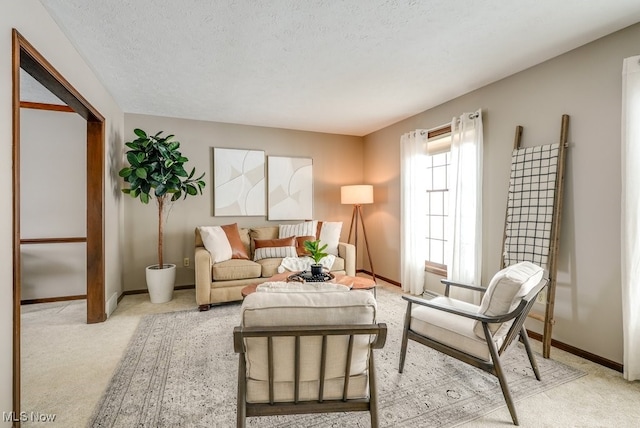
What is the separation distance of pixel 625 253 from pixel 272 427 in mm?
2612

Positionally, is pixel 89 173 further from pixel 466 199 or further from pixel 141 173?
pixel 466 199

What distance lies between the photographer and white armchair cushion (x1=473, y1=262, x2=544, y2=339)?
179cm

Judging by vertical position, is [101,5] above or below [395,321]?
above

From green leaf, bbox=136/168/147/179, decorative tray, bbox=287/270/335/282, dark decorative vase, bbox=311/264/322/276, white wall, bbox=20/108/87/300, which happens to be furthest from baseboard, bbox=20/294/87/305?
dark decorative vase, bbox=311/264/322/276

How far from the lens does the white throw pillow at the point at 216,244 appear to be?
395cm

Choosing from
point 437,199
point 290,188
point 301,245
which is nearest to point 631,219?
point 437,199

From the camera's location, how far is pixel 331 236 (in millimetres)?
4645

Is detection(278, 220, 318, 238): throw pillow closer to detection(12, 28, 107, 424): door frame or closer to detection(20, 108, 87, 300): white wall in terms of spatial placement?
detection(12, 28, 107, 424): door frame

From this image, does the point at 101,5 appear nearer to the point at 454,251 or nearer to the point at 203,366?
the point at 203,366

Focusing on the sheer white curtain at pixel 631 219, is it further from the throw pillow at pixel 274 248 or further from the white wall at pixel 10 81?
the white wall at pixel 10 81

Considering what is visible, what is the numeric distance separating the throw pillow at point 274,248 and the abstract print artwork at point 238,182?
780 mm

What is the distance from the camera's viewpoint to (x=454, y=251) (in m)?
3.68

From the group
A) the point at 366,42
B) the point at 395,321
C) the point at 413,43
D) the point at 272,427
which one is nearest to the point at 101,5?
the point at 366,42

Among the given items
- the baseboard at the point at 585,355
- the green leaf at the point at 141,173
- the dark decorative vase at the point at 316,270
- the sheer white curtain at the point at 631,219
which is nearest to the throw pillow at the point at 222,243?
the green leaf at the point at 141,173
